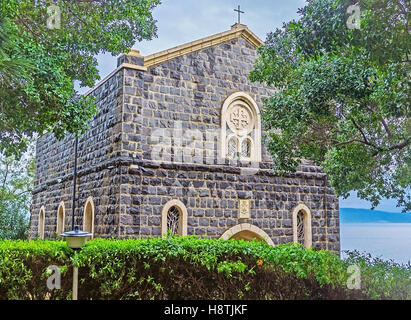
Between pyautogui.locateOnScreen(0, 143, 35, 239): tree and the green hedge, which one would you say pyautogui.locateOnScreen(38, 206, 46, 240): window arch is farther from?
the green hedge

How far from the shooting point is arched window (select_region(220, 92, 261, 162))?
13.8m

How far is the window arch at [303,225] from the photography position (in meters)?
14.9

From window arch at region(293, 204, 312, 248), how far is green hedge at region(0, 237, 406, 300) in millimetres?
7230

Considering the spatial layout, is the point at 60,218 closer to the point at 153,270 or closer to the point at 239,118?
the point at 239,118

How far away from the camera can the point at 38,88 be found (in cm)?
946

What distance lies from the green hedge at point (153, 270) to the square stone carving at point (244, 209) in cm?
573

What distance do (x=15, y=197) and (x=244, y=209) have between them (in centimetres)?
1697

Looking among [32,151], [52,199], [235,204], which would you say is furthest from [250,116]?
[32,151]

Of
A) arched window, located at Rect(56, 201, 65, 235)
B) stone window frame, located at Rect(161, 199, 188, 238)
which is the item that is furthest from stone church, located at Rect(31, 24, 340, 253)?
arched window, located at Rect(56, 201, 65, 235)

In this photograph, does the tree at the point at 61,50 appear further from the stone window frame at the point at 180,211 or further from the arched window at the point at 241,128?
the arched window at the point at 241,128

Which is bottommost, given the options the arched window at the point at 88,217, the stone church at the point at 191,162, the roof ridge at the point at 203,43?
the arched window at the point at 88,217

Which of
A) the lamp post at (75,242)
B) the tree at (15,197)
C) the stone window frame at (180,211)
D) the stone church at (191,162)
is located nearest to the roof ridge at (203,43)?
the stone church at (191,162)

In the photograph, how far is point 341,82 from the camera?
8867mm
